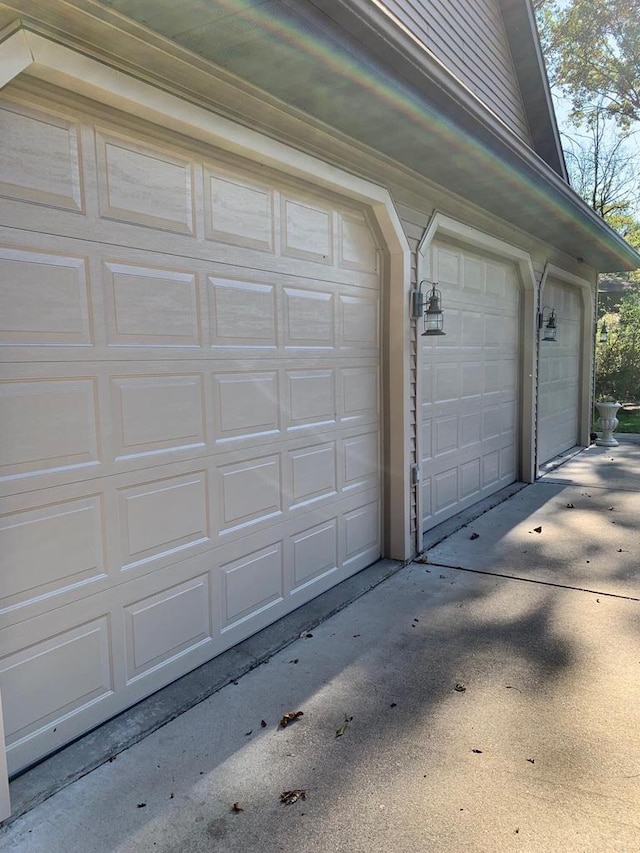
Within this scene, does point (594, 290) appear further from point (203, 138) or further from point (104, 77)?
point (104, 77)

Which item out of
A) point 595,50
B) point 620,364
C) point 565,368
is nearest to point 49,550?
point 565,368

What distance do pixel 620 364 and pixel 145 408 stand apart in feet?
51.5

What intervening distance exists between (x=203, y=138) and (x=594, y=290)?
8.95 meters

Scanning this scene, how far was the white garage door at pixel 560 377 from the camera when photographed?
8297mm

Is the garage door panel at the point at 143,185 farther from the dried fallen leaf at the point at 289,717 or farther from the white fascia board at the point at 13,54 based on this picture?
the dried fallen leaf at the point at 289,717

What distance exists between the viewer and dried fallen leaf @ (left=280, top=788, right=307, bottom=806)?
214cm

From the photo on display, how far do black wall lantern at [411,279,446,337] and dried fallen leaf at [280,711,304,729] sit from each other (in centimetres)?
300

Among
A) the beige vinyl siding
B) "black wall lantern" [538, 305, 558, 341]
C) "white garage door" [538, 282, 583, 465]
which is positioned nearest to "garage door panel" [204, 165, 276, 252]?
the beige vinyl siding

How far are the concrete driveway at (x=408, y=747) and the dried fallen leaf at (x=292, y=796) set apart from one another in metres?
0.02

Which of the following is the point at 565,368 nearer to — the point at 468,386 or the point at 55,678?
the point at 468,386

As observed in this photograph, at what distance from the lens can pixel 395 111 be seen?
10.7 feet

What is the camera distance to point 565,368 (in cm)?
933

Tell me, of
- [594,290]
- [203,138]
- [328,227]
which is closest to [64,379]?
[203,138]

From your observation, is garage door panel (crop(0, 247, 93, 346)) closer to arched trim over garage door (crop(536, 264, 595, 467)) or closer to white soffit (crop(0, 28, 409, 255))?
white soffit (crop(0, 28, 409, 255))
